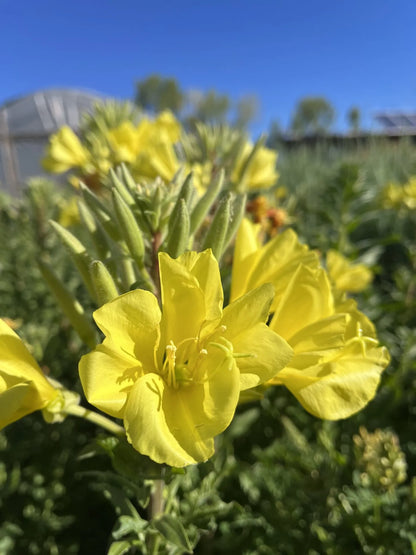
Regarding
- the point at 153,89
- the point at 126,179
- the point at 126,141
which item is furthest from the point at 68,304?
the point at 153,89

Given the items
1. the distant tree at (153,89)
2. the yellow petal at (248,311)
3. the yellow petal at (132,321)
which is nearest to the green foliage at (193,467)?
the yellow petal at (132,321)

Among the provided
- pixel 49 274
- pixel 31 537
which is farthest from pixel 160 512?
pixel 31 537

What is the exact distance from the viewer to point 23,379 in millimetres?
706

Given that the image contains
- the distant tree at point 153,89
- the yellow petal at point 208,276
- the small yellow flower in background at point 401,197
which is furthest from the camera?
the distant tree at point 153,89

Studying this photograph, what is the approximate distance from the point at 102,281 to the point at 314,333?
1.33ft

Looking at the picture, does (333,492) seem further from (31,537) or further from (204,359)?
(31,537)

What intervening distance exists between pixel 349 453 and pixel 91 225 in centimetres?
153

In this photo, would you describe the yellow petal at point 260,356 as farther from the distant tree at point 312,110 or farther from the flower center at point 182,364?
the distant tree at point 312,110

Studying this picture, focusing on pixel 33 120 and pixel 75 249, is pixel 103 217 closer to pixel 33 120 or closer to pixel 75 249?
pixel 75 249

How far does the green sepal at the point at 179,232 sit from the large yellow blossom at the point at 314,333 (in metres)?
0.17

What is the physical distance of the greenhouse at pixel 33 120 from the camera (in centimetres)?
1062

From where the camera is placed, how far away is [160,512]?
0.88 meters

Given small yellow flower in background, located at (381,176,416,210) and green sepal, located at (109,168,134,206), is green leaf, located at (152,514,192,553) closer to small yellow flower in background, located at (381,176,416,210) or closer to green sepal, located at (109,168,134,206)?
green sepal, located at (109,168,134,206)

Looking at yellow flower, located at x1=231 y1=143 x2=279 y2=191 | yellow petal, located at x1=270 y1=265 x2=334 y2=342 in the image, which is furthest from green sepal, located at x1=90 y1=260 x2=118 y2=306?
yellow flower, located at x1=231 y1=143 x2=279 y2=191
